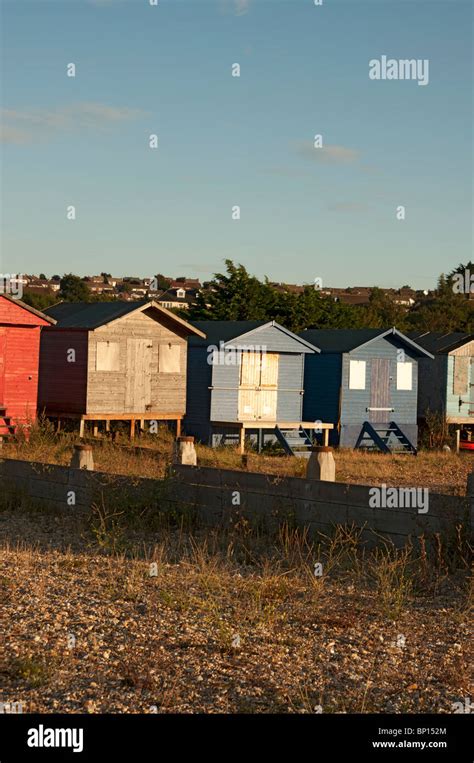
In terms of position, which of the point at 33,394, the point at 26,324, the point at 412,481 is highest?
the point at 26,324

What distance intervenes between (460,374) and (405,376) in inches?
96.1

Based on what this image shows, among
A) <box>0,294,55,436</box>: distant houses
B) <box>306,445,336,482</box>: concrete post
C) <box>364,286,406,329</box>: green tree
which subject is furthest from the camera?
<box>364,286,406,329</box>: green tree

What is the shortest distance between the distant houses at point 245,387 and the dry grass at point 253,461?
99 cm

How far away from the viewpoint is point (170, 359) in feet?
99.3

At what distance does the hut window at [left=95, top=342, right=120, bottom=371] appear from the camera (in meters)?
28.5

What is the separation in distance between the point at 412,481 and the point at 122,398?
8.94 meters

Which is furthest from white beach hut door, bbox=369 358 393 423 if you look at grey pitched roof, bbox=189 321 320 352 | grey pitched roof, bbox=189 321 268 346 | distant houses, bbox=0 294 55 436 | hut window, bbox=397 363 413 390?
distant houses, bbox=0 294 55 436

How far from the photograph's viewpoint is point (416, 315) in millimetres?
68500

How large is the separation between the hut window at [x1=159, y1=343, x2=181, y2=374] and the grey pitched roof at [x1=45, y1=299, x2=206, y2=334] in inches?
27.1

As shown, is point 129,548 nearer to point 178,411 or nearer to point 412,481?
point 412,481

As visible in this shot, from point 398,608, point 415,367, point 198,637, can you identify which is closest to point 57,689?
point 198,637

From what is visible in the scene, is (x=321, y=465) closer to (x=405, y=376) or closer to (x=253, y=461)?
(x=253, y=461)

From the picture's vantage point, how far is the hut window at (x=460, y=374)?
117ft

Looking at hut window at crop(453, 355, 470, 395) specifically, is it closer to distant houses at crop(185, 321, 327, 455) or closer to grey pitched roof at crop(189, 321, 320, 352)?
grey pitched roof at crop(189, 321, 320, 352)
